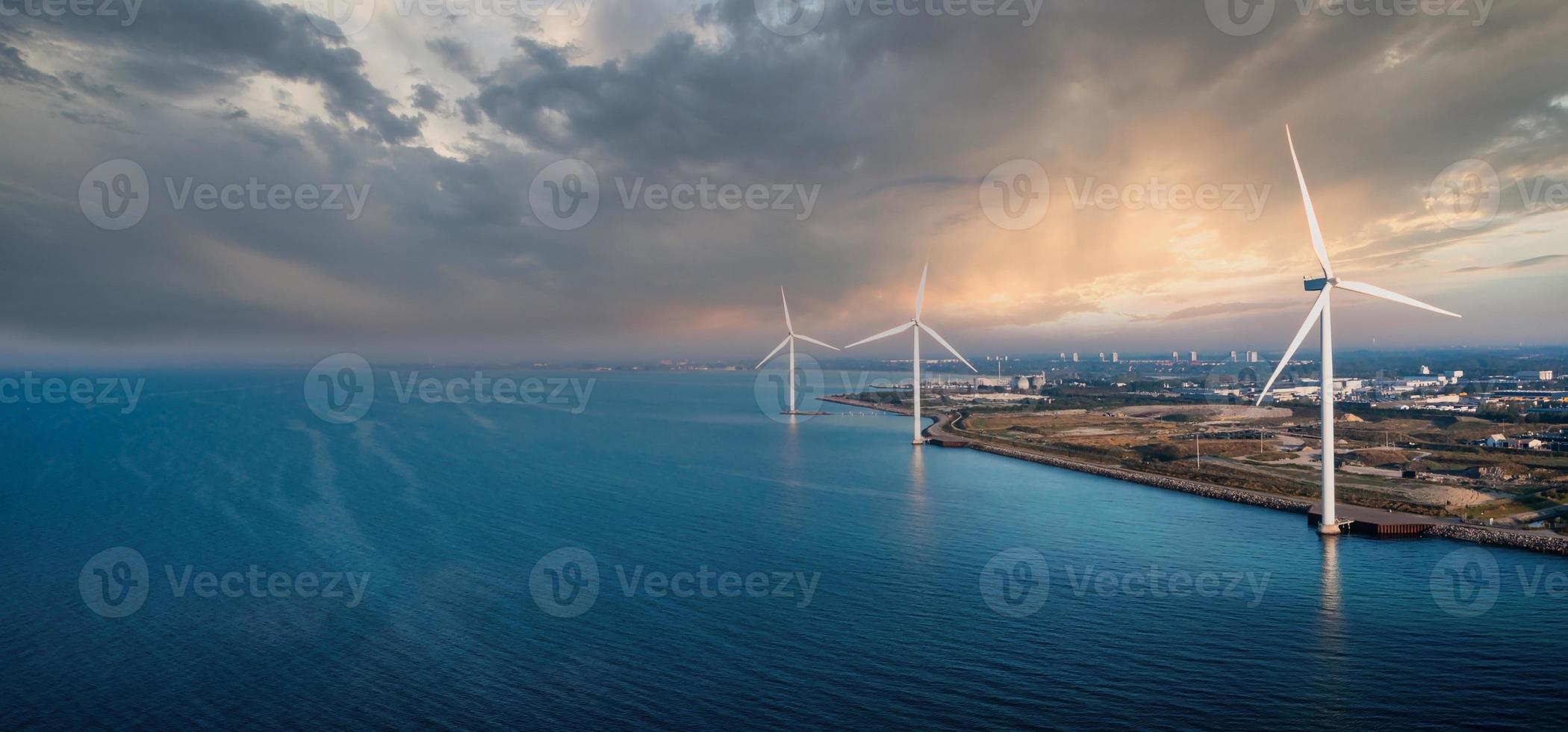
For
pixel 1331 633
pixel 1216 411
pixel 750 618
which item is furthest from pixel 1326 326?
pixel 1216 411

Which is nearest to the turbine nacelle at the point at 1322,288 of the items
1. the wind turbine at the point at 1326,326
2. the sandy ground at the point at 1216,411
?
the wind turbine at the point at 1326,326

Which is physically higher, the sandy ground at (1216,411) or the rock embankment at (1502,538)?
the sandy ground at (1216,411)

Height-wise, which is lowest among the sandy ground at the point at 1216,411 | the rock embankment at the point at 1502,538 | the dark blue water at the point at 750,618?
the dark blue water at the point at 750,618

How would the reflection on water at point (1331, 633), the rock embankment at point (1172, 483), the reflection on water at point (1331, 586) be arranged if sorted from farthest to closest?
the rock embankment at point (1172, 483) → the reflection on water at point (1331, 586) → the reflection on water at point (1331, 633)

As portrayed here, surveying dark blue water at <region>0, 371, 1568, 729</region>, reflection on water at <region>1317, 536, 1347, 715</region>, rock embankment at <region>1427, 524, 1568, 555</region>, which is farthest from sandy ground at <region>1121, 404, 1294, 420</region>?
reflection on water at <region>1317, 536, 1347, 715</region>

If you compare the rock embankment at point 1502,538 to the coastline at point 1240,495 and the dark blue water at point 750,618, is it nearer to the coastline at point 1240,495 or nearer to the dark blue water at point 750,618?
the coastline at point 1240,495

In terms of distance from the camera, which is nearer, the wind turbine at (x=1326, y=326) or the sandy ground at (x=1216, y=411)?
the wind turbine at (x=1326, y=326)

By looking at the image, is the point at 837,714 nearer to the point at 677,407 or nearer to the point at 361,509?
the point at 361,509

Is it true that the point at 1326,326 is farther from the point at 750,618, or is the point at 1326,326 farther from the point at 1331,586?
the point at 750,618

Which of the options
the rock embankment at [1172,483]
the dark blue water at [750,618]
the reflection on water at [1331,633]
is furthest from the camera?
the rock embankment at [1172,483]
